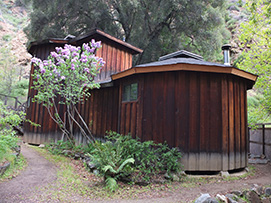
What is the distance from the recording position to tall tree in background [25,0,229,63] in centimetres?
1341

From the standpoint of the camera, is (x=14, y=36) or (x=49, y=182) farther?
(x=14, y=36)

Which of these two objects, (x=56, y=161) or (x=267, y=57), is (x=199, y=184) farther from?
(x=267, y=57)

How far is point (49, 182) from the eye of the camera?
16.7ft

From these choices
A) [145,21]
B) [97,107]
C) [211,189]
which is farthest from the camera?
[145,21]

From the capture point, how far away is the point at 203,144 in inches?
229

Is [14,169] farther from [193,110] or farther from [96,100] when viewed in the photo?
[193,110]

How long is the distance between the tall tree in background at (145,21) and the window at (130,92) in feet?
26.6

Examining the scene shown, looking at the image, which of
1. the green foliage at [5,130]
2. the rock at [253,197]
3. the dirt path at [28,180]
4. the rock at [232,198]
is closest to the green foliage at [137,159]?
the dirt path at [28,180]

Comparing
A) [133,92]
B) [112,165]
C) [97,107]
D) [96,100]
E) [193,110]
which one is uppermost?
[133,92]

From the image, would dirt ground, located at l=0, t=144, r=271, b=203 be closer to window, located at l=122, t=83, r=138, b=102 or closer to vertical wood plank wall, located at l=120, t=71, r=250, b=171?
vertical wood plank wall, located at l=120, t=71, r=250, b=171

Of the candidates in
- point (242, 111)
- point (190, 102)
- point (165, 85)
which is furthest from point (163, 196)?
point (242, 111)

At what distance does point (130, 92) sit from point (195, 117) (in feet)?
7.39

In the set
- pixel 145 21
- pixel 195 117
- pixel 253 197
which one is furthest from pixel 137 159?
pixel 145 21

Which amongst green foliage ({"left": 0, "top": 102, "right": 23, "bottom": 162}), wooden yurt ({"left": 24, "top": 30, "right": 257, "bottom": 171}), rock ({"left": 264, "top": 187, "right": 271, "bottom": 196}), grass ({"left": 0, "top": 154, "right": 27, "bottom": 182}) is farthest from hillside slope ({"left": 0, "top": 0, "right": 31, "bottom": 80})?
rock ({"left": 264, "top": 187, "right": 271, "bottom": 196})
